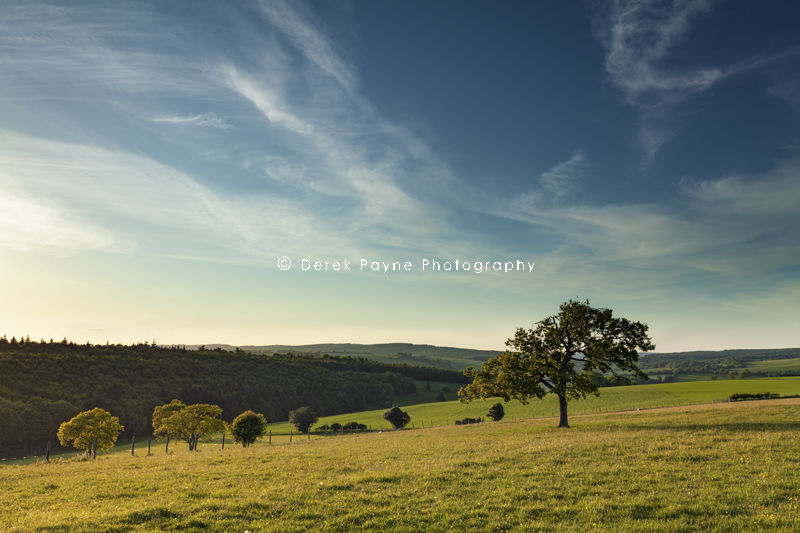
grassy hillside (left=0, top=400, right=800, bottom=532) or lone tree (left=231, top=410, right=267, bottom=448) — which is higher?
grassy hillside (left=0, top=400, right=800, bottom=532)

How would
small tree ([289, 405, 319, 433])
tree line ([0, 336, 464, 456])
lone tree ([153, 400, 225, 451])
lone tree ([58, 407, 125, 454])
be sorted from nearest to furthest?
lone tree ([58, 407, 125, 454]) < lone tree ([153, 400, 225, 451]) < small tree ([289, 405, 319, 433]) < tree line ([0, 336, 464, 456])

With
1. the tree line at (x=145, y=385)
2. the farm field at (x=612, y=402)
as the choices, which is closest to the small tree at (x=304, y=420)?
the farm field at (x=612, y=402)

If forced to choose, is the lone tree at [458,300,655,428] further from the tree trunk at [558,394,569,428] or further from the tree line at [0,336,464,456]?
the tree line at [0,336,464,456]

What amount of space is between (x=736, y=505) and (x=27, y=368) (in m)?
166

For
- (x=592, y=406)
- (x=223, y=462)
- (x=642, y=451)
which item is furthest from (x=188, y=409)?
(x=592, y=406)

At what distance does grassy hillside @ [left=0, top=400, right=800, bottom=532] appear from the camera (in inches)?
508

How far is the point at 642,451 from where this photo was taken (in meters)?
Result: 23.6

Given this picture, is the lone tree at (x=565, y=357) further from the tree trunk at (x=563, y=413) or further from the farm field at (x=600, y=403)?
the farm field at (x=600, y=403)

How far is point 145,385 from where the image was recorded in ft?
454

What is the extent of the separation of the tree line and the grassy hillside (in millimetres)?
101215

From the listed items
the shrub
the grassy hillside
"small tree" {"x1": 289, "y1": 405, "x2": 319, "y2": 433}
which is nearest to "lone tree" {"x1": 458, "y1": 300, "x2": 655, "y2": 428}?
the grassy hillside

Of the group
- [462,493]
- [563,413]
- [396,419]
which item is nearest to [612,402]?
[396,419]

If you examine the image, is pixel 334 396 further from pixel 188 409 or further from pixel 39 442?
pixel 188 409

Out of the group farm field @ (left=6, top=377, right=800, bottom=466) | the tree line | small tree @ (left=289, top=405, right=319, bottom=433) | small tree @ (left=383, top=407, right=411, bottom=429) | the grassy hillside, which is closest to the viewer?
the grassy hillside
